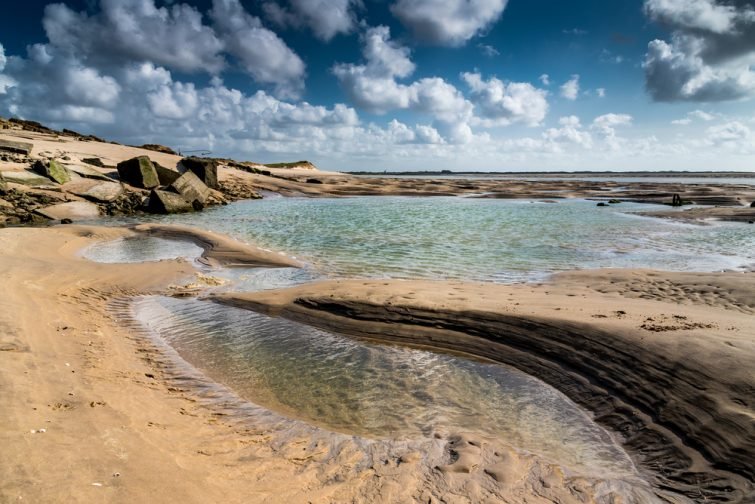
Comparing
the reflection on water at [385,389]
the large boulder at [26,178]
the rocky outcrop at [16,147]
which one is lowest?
the reflection on water at [385,389]

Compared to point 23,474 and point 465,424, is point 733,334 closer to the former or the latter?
point 465,424

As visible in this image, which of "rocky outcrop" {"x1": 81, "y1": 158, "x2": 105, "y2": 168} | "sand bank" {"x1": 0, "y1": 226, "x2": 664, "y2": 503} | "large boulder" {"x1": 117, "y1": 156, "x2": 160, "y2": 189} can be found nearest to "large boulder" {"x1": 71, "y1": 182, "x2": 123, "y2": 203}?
"large boulder" {"x1": 117, "y1": 156, "x2": 160, "y2": 189}

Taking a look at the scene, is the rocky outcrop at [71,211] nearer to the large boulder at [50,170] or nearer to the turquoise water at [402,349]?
the large boulder at [50,170]

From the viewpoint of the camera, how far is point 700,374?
5125mm

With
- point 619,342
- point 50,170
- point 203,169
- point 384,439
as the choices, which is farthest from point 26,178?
point 619,342

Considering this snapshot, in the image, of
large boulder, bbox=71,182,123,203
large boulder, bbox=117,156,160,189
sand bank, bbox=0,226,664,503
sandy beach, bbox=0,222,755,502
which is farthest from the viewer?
large boulder, bbox=117,156,160,189

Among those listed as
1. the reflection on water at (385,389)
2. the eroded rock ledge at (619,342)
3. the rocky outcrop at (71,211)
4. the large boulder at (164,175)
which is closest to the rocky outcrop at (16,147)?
the large boulder at (164,175)

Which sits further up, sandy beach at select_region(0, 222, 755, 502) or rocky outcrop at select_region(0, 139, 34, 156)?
rocky outcrop at select_region(0, 139, 34, 156)

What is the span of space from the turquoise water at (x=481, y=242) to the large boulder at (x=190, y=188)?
9.65 ft

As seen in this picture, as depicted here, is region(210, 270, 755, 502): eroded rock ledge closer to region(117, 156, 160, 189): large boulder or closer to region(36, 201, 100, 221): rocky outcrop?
region(36, 201, 100, 221): rocky outcrop

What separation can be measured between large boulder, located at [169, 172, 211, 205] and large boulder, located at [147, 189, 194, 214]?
1.32 meters

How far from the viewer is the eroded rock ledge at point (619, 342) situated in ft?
13.8

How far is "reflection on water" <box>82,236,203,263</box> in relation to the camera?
14.2 meters

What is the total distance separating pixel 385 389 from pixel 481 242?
12515 millimetres
